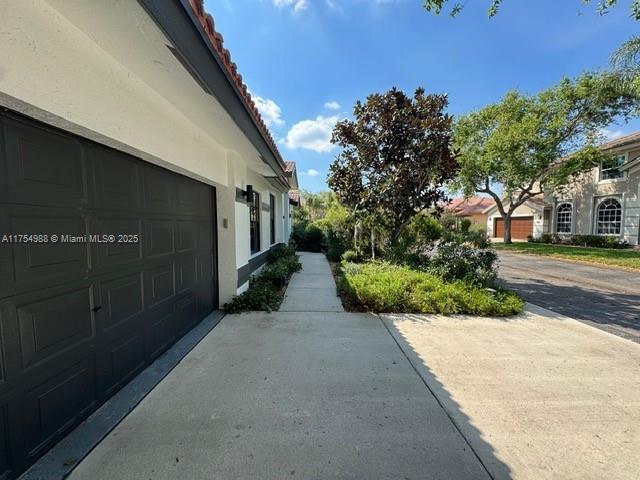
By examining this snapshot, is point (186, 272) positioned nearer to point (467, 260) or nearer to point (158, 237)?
point (158, 237)

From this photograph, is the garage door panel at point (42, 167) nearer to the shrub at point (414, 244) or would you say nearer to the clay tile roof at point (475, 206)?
the shrub at point (414, 244)

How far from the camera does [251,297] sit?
5219 millimetres

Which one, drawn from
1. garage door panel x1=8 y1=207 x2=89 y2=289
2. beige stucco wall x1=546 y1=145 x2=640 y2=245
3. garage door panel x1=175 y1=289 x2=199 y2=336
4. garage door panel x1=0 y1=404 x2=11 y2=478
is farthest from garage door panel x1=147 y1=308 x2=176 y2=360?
beige stucco wall x1=546 y1=145 x2=640 y2=245

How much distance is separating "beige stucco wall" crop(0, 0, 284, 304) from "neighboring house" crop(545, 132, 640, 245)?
23.3m

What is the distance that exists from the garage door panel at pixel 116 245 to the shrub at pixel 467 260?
571 centimetres

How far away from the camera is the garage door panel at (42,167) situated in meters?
1.73

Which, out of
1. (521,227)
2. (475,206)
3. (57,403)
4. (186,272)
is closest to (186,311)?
(186,272)

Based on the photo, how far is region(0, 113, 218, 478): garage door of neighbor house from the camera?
173 centimetres

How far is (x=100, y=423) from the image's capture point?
226 centimetres

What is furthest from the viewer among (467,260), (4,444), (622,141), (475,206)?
(475,206)

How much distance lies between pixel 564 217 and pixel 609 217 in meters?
2.91

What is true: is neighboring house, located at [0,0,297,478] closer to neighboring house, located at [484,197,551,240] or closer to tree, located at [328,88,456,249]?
tree, located at [328,88,456,249]

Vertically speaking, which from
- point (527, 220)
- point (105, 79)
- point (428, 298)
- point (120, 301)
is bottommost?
point (428, 298)

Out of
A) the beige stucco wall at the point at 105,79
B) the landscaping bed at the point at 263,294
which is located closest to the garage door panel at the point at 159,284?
the beige stucco wall at the point at 105,79
